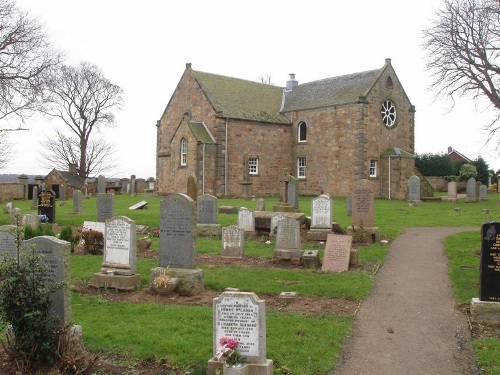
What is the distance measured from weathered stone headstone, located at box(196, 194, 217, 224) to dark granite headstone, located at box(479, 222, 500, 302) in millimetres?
10597

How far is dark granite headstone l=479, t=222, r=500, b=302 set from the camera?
8234mm

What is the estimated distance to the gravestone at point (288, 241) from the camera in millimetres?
12933

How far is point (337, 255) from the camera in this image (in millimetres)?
12258

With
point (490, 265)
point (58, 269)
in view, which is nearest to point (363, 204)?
point (490, 265)

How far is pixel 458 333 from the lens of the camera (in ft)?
25.6

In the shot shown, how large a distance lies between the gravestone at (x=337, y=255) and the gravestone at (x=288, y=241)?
34.3 inches

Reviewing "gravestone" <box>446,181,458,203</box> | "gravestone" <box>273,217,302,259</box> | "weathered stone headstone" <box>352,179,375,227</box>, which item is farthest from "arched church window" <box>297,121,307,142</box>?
"gravestone" <box>273,217,302,259</box>

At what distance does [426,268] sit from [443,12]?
15555 millimetres

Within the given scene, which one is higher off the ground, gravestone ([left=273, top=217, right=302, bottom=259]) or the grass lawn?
gravestone ([left=273, top=217, right=302, bottom=259])

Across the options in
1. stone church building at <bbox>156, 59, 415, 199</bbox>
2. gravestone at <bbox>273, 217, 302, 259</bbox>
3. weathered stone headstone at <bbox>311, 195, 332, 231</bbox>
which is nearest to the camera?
gravestone at <bbox>273, 217, 302, 259</bbox>

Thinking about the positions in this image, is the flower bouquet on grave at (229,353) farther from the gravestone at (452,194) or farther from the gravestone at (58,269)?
the gravestone at (452,194)

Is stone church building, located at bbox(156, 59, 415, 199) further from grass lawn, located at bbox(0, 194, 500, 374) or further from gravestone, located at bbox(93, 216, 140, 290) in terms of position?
gravestone, located at bbox(93, 216, 140, 290)

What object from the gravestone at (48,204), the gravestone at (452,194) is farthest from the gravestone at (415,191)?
the gravestone at (48,204)

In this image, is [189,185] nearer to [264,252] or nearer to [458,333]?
[264,252]
